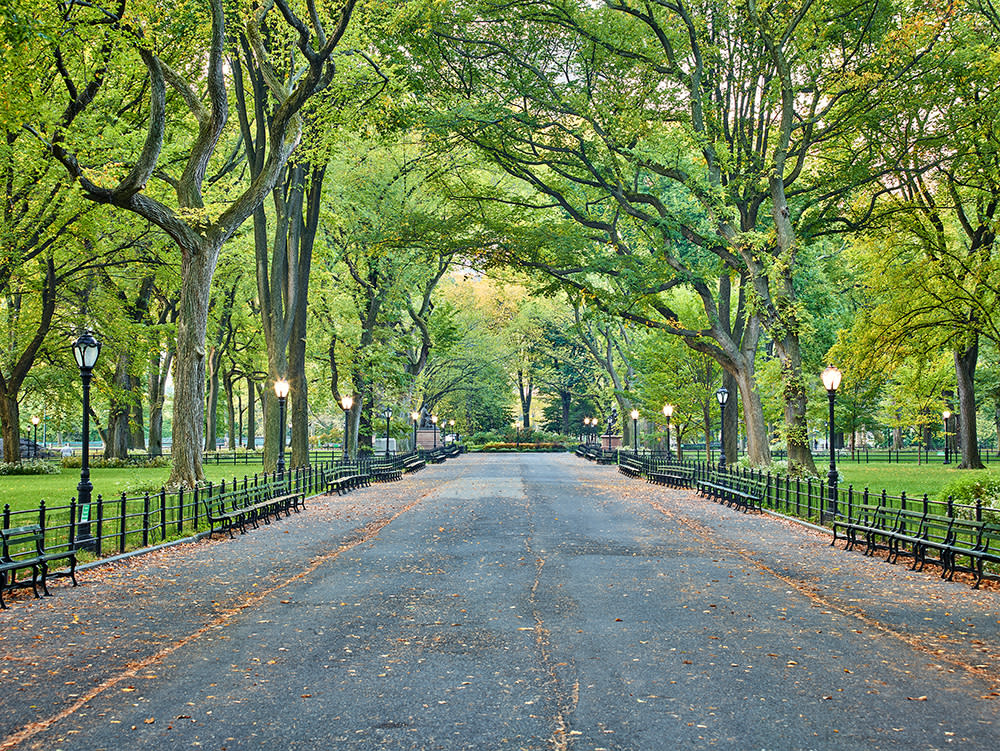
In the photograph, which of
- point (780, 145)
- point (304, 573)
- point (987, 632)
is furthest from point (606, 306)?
point (987, 632)

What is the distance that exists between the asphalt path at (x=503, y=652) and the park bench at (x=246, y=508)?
2247mm

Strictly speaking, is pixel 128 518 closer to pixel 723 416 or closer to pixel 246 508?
pixel 246 508

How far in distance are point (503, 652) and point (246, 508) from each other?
12236mm

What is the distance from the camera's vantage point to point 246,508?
18.8 m

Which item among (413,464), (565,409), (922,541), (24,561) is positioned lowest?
(413,464)

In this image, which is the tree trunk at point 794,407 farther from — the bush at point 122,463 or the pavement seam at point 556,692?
the bush at point 122,463

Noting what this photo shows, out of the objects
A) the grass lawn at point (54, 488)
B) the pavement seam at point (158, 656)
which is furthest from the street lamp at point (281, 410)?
the pavement seam at point (158, 656)

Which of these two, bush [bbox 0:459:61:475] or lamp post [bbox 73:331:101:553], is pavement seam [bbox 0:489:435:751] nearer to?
lamp post [bbox 73:331:101:553]

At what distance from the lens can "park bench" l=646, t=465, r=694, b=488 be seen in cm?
3309

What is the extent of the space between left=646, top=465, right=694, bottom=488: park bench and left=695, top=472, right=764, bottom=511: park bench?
3.20 meters

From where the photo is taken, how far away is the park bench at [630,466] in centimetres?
4119

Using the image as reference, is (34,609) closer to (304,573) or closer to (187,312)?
(304,573)

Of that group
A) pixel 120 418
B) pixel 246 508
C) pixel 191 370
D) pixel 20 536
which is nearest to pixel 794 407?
pixel 246 508

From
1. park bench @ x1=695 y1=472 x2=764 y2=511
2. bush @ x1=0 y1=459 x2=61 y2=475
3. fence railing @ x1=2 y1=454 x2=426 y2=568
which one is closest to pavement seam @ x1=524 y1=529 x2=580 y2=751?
fence railing @ x1=2 y1=454 x2=426 y2=568
